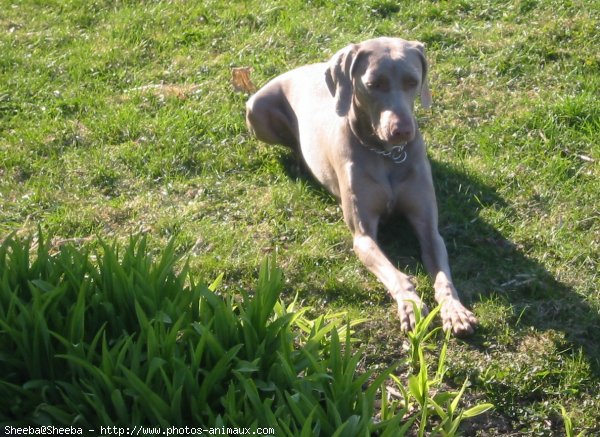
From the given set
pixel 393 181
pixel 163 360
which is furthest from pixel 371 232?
pixel 163 360

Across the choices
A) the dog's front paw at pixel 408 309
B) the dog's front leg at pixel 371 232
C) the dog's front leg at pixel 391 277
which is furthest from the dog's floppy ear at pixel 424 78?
the dog's front paw at pixel 408 309

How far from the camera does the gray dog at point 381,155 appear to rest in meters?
4.80

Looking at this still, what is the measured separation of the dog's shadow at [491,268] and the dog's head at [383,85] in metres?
0.57

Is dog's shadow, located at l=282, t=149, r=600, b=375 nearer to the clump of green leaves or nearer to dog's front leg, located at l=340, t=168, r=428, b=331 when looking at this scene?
dog's front leg, located at l=340, t=168, r=428, b=331

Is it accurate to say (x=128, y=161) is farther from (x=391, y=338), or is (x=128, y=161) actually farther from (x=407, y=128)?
(x=391, y=338)

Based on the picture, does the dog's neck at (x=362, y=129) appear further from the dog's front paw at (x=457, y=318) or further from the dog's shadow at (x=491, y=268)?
the dog's front paw at (x=457, y=318)

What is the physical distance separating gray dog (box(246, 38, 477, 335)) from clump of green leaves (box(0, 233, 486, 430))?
827 millimetres

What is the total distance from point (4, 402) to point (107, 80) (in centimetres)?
397

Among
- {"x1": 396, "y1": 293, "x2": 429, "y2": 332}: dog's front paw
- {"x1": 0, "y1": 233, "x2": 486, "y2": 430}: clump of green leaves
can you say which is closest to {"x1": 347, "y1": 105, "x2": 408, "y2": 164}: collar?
{"x1": 396, "y1": 293, "x2": 429, "y2": 332}: dog's front paw

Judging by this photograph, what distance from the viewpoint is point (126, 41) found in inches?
298

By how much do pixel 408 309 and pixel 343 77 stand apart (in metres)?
1.35

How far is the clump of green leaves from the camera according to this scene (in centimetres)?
327

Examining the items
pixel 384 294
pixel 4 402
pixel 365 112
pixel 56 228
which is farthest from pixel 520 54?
pixel 4 402

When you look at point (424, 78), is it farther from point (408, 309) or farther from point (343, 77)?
point (408, 309)
